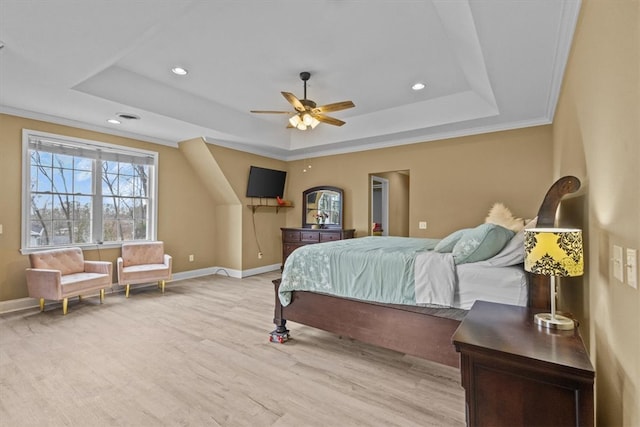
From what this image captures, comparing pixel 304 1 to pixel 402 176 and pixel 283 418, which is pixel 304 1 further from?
pixel 402 176

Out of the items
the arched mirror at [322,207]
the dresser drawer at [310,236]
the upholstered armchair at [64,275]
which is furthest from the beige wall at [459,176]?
the upholstered armchair at [64,275]

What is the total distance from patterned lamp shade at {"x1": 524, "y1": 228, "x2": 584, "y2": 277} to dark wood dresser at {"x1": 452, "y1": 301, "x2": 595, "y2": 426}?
291 millimetres

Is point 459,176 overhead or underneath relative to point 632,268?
overhead

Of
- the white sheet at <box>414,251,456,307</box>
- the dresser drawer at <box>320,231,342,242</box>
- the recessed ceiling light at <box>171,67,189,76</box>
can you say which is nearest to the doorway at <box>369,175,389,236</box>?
the dresser drawer at <box>320,231,342,242</box>

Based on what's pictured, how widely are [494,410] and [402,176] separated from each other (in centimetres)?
683

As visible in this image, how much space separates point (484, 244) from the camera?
7.08 feet

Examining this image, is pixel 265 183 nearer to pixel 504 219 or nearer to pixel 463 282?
pixel 504 219

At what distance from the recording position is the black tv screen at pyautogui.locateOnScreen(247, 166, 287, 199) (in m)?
6.13

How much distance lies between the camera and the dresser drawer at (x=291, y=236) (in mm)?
6227

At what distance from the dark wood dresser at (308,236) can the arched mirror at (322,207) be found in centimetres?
36

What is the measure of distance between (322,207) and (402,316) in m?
4.22

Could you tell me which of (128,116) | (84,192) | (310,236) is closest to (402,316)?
(310,236)

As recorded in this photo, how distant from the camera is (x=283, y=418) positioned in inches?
74.0

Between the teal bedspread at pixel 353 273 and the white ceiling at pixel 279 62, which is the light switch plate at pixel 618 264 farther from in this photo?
the white ceiling at pixel 279 62
